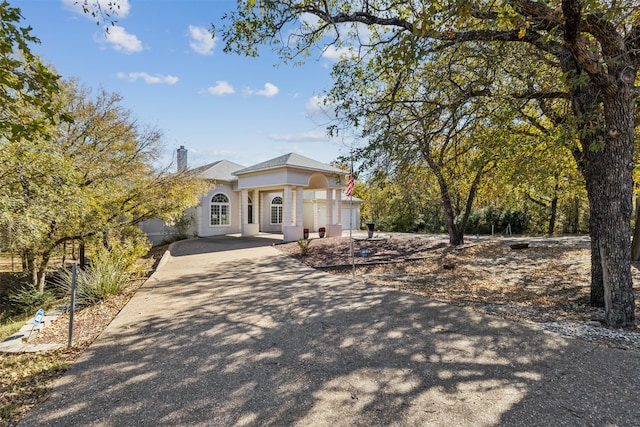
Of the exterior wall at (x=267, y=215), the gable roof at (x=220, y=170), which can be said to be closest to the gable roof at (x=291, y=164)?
the gable roof at (x=220, y=170)

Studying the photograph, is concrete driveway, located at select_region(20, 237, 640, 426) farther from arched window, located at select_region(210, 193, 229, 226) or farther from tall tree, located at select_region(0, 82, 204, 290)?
arched window, located at select_region(210, 193, 229, 226)

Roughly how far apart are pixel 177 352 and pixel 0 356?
2298 millimetres

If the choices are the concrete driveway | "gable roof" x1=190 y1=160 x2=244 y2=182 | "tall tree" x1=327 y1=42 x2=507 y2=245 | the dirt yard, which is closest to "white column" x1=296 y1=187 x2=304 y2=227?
the dirt yard

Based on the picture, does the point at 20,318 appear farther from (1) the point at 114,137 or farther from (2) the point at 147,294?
(1) the point at 114,137

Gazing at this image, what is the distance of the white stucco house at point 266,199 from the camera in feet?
58.9

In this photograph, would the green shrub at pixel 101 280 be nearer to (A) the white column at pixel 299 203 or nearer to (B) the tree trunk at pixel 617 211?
(B) the tree trunk at pixel 617 211

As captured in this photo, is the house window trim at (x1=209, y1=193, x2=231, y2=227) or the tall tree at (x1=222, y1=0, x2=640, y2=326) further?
the house window trim at (x1=209, y1=193, x2=231, y2=227)

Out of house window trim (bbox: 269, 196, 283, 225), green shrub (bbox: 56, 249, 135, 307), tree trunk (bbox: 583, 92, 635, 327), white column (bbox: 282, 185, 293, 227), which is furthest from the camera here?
house window trim (bbox: 269, 196, 283, 225)

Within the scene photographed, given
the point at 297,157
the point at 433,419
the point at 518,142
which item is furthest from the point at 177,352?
the point at 297,157

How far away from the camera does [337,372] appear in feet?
11.8

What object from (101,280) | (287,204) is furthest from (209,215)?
(101,280)

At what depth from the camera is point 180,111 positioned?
11414 millimetres

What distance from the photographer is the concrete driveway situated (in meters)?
2.83

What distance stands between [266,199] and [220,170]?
4240 mm
